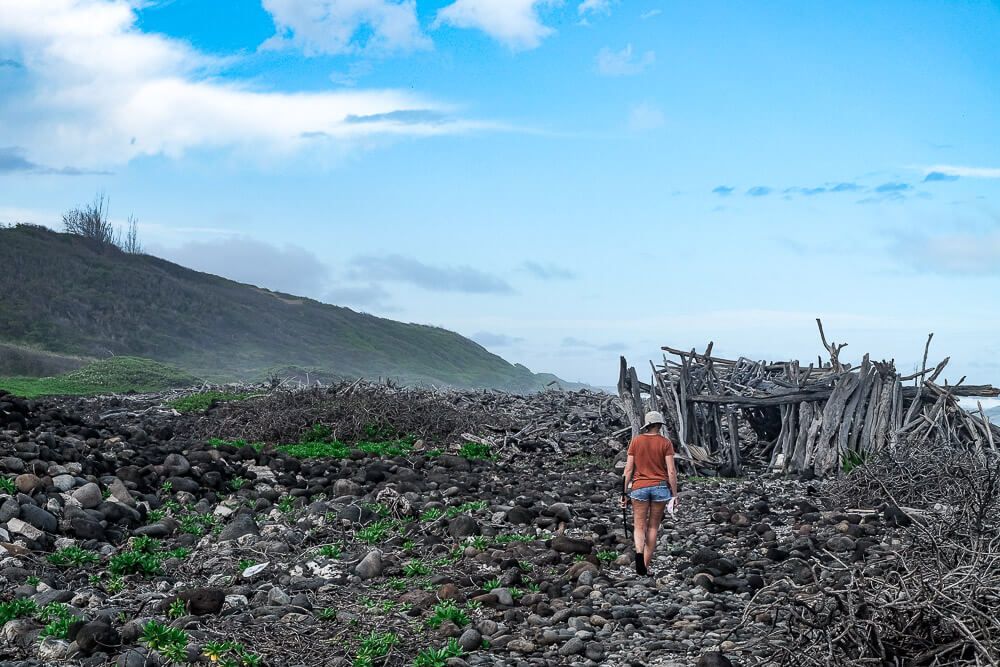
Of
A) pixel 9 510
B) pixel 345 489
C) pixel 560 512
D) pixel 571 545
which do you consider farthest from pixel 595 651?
pixel 9 510

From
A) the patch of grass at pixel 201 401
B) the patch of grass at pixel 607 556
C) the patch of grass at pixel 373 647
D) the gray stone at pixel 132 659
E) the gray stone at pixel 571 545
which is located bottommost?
the gray stone at pixel 132 659

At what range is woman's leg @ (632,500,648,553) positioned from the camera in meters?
8.27

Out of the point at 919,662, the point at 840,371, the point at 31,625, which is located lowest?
the point at 31,625

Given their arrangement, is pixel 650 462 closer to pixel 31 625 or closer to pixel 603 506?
pixel 603 506

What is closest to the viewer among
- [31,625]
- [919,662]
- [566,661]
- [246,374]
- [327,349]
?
[919,662]

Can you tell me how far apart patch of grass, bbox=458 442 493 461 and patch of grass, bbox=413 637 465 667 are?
9.53 metres

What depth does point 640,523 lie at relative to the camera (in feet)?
27.4

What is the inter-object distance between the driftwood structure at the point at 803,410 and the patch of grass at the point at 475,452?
8.57 ft

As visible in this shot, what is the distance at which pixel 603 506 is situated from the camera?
1182 cm

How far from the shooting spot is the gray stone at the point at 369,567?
8203mm

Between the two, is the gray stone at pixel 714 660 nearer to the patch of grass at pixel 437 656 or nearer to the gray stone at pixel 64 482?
the patch of grass at pixel 437 656

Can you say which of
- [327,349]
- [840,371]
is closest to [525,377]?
[327,349]

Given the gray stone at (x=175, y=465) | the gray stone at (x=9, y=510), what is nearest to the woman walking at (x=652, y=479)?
the gray stone at (x=9, y=510)

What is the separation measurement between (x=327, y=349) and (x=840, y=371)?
60161 mm
